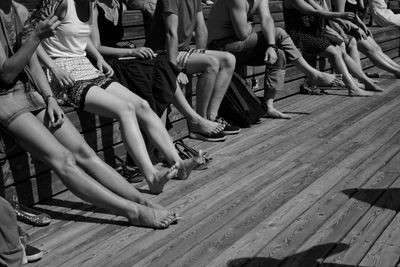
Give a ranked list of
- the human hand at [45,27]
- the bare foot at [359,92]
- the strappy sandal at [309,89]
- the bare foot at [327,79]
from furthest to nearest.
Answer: the strappy sandal at [309,89], the bare foot at [359,92], the bare foot at [327,79], the human hand at [45,27]

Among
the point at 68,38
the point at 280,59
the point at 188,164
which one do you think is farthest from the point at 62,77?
the point at 280,59

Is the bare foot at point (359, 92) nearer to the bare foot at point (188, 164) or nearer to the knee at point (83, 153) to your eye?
the bare foot at point (188, 164)

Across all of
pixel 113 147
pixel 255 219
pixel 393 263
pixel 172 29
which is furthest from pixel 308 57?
pixel 393 263

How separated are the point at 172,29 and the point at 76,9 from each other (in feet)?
2.70

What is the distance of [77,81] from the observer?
4.29 meters

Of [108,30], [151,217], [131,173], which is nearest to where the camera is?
[151,217]

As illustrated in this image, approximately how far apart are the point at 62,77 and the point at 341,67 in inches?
153

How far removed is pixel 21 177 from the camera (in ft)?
13.2

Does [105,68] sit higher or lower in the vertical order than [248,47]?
higher

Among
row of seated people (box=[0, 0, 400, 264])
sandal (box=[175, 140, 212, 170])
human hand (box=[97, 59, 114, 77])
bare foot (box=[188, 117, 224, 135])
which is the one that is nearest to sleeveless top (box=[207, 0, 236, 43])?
row of seated people (box=[0, 0, 400, 264])

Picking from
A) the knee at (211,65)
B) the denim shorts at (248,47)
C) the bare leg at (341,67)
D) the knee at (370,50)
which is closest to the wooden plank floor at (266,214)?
the knee at (211,65)

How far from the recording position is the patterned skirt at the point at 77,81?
427 cm

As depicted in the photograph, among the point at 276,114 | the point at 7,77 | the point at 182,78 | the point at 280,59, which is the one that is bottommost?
the point at 276,114

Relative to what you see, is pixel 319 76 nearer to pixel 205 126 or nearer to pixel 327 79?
pixel 327 79
